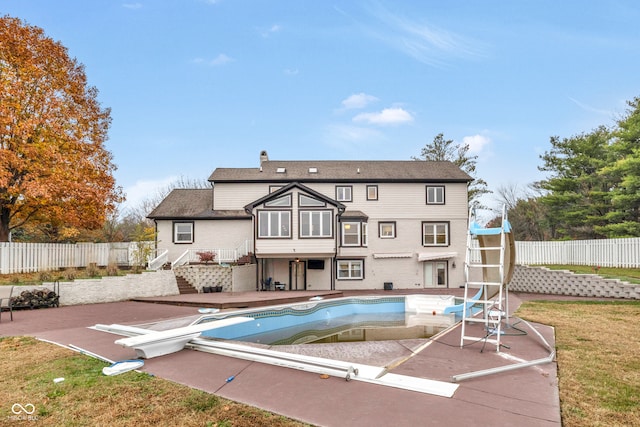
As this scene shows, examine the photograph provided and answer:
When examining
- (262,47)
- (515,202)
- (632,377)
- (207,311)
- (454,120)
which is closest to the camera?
(632,377)

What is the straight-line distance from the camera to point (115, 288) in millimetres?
15430

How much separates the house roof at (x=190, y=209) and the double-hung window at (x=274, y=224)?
2.22 m

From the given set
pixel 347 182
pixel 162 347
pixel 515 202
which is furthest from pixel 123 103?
pixel 515 202

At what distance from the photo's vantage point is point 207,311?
12.1 m

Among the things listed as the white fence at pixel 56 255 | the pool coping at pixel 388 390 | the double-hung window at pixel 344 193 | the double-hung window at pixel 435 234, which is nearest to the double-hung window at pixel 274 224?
the double-hung window at pixel 344 193

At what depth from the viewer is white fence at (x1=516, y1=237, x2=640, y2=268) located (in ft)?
58.2

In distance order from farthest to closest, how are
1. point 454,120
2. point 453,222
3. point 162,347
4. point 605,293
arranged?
point 454,120 → point 453,222 → point 605,293 → point 162,347

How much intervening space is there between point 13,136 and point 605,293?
27.5 m

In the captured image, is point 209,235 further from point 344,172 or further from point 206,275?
point 344,172

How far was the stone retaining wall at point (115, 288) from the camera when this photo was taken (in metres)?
13.9

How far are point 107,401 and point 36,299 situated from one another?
11.5m

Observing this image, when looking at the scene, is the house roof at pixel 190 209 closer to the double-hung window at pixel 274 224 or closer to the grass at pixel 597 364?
the double-hung window at pixel 274 224

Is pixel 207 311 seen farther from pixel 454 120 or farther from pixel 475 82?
pixel 454 120

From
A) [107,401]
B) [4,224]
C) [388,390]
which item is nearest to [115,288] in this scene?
[4,224]
